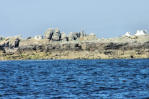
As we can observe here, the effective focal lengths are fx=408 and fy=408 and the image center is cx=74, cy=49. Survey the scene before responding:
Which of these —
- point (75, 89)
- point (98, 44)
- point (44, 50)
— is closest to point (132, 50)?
point (98, 44)

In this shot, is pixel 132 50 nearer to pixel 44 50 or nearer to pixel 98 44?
pixel 98 44

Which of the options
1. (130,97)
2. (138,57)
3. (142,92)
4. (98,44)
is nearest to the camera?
(130,97)

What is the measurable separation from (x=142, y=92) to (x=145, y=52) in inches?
5118

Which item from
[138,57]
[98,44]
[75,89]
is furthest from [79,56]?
[75,89]

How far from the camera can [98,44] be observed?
18112 centimetres

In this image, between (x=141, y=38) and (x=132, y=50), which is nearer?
(x=132, y=50)

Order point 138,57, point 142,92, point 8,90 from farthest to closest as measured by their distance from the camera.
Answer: point 138,57, point 8,90, point 142,92

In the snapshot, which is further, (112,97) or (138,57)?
(138,57)

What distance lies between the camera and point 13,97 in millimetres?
35062

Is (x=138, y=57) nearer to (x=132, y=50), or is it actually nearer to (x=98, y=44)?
(x=132, y=50)

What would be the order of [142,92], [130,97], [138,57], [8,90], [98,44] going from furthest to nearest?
[98,44], [138,57], [8,90], [142,92], [130,97]

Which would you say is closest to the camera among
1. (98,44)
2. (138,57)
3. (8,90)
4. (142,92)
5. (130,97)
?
(130,97)

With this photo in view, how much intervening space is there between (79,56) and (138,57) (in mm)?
25097

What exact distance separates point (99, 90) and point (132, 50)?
132 m
